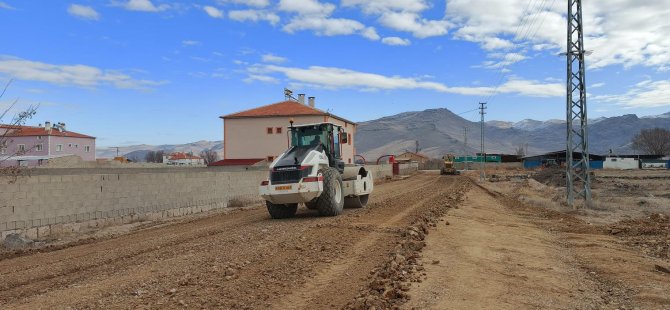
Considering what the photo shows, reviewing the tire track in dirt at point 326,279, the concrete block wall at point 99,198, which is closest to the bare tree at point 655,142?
the concrete block wall at point 99,198

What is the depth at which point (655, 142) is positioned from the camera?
5010 inches

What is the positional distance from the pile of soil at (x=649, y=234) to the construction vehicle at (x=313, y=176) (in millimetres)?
7165

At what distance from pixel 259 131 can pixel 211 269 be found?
164 feet

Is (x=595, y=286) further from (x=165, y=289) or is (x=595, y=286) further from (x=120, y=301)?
(x=120, y=301)

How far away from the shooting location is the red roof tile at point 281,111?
55.9 m

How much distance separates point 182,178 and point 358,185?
644 centimetres

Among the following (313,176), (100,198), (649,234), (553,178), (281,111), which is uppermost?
(281,111)

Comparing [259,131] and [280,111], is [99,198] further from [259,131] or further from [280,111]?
[280,111]

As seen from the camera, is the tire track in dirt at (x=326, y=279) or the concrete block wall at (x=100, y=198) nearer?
the tire track in dirt at (x=326, y=279)

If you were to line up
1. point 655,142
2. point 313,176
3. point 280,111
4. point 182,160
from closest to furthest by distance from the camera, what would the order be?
point 313,176 < point 280,111 < point 182,160 < point 655,142

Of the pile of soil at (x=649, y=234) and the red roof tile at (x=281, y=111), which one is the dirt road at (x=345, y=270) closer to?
the pile of soil at (x=649, y=234)

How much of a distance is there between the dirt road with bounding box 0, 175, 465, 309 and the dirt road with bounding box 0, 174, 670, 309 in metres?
0.02

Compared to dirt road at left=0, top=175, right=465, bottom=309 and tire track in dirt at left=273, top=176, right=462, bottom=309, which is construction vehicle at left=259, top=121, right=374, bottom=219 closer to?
dirt road at left=0, top=175, right=465, bottom=309

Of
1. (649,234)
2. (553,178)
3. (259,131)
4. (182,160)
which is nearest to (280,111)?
(259,131)
